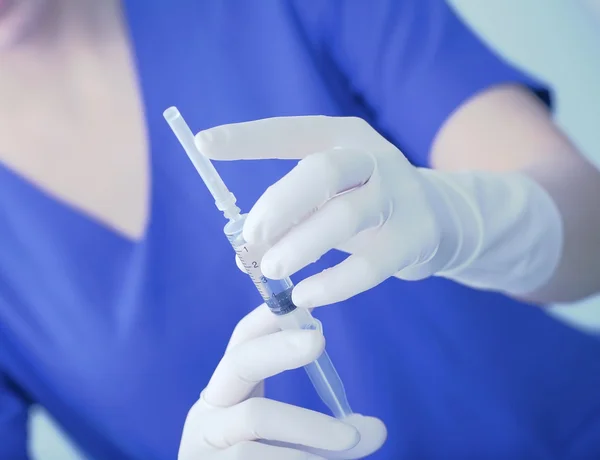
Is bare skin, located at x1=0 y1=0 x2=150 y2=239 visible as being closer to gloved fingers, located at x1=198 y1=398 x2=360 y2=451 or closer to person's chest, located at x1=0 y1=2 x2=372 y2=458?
person's chest, located at x1=0 y1=2 x2=372 y2=458

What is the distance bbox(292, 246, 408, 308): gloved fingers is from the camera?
1.45 ft

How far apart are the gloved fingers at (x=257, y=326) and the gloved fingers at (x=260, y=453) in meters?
0.09

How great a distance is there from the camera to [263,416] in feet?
1.59

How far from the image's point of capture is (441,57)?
70 cm

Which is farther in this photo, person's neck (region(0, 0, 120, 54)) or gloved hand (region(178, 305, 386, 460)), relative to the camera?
person's neck (region(0, 0, 120, 54))

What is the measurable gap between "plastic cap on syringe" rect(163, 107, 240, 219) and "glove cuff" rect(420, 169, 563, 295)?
0.20 metres

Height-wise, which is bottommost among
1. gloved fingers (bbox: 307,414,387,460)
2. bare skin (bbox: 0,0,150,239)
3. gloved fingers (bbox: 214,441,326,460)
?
gloved fingers (bbox: 307,414,387,460)

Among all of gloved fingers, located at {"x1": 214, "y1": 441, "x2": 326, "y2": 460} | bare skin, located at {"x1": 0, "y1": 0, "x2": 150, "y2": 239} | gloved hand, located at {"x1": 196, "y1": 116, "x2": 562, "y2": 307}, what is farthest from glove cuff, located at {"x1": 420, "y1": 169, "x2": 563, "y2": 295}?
bare skin, located at {"x1": 0, "y1": 0, "x2": 150, "y2": 239}

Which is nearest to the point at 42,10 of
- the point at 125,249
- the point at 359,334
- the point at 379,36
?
the point at 125,249

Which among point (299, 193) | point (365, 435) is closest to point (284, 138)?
point (299, 193)

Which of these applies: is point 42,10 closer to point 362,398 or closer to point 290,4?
point 290,4

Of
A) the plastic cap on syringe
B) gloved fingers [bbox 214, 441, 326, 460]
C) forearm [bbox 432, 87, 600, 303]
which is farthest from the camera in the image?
forearm [bbox 432, 87, 600, 303]

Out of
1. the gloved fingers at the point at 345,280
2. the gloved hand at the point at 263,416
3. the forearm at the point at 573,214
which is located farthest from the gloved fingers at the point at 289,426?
the forearm at the point at 573,214

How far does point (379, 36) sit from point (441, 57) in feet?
0.27
